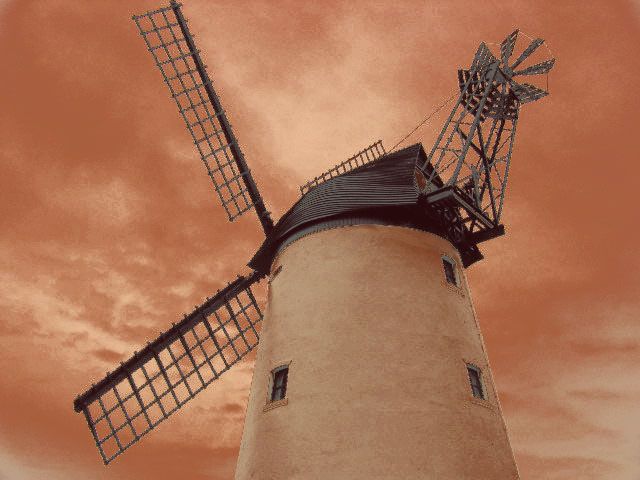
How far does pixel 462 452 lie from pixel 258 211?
36.4 ft

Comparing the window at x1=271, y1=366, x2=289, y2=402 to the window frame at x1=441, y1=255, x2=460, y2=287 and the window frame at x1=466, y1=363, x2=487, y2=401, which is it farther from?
the window frame at x1=441, y1=255, x2=460, y2=287

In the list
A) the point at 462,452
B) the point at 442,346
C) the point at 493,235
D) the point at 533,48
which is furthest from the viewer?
the point at 533,48

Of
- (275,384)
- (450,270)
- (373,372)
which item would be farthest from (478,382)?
(275,384)

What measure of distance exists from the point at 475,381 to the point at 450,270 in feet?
10.4

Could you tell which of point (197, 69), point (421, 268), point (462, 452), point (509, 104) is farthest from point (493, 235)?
point (197, 69)

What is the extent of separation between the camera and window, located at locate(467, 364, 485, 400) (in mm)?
11102

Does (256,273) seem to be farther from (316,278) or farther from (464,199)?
(464,199)

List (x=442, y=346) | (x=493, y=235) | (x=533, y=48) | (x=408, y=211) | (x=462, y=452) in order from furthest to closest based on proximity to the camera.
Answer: (x=533, y=48) → (x=493, y=235) → (x=408, y=211) → (x=442, y=346) → (x=462, y=452)

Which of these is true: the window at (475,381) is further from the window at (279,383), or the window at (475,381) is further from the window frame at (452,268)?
the window at (279,383)

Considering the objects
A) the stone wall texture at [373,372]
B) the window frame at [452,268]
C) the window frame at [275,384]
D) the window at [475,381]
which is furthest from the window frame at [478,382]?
the window frame at [275,384]

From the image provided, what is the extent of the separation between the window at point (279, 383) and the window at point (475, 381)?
420cm

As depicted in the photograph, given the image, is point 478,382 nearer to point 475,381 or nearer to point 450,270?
point 475,381

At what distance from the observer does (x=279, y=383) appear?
38.4ft

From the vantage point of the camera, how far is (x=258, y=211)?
1808 cm
